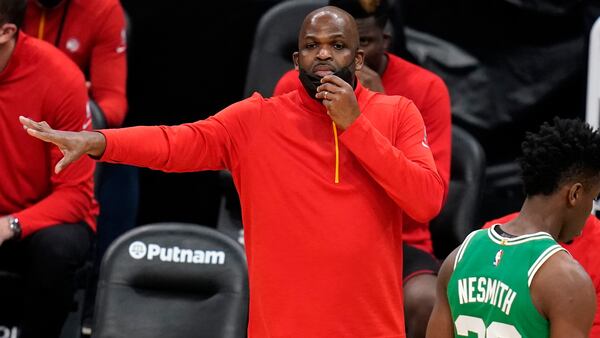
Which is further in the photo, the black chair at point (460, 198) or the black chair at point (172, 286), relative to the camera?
the black chair at point (460, 198)

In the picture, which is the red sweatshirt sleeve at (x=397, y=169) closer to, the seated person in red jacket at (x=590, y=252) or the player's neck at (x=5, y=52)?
the seated person in red jacket at (x=590, y=252)

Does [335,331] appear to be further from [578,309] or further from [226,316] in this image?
[226,316]

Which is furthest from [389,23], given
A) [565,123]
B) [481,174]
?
[565,123]

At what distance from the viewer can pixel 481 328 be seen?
3387mm

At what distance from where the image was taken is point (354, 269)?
349 cm

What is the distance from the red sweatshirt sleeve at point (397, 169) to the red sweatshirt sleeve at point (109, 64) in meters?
2.15

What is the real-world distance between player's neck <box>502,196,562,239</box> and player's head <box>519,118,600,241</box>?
0.03 metres

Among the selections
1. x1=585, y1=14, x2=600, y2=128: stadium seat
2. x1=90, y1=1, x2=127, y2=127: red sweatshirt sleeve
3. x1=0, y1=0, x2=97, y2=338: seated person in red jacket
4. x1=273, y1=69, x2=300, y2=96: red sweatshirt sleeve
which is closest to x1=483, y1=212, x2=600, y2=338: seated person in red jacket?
x1=273, y1=69, x2=300, y2=96: red sweatshirt sleeve

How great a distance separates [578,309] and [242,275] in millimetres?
1661

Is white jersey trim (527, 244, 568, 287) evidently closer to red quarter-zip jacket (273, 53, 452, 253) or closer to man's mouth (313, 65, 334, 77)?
man's mouth (313, 65, 334, 77)

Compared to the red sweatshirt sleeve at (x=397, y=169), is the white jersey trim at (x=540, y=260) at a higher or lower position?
lower

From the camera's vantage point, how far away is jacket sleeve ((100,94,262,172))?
11.2 feet

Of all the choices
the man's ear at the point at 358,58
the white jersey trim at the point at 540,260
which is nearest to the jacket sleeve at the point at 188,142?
the man's ear at the point at 358,58

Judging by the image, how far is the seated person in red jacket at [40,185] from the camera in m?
4.54
